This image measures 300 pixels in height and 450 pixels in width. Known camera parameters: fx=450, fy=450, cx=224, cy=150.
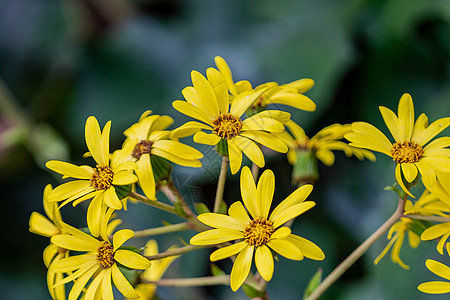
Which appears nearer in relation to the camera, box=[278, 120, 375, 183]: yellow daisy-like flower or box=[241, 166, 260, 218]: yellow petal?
box=[241, 166, 260, 218]: yellow petal

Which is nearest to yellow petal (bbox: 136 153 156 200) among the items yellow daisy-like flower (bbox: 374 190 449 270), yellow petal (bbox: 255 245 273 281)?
yellow petal (bbox: 255 245 273 281)

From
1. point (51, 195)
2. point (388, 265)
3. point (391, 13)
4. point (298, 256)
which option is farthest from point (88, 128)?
point (391, 13)

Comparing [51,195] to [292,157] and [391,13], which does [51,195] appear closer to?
[292,157]

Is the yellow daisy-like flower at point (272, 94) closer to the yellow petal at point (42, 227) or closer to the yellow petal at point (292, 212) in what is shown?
the yellow petal at point (292, 212)

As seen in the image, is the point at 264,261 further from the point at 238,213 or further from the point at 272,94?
the point at 272,94

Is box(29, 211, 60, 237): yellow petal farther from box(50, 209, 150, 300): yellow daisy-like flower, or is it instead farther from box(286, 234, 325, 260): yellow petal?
box(286, 234, 325, 260): yellow petal

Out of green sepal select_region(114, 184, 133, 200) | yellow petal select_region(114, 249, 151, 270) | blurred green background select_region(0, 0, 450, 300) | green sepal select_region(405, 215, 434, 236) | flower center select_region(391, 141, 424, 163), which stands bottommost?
yellow petal select_region(114, 249, 151, 270)

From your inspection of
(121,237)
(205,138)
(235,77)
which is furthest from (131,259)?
(235,77)
